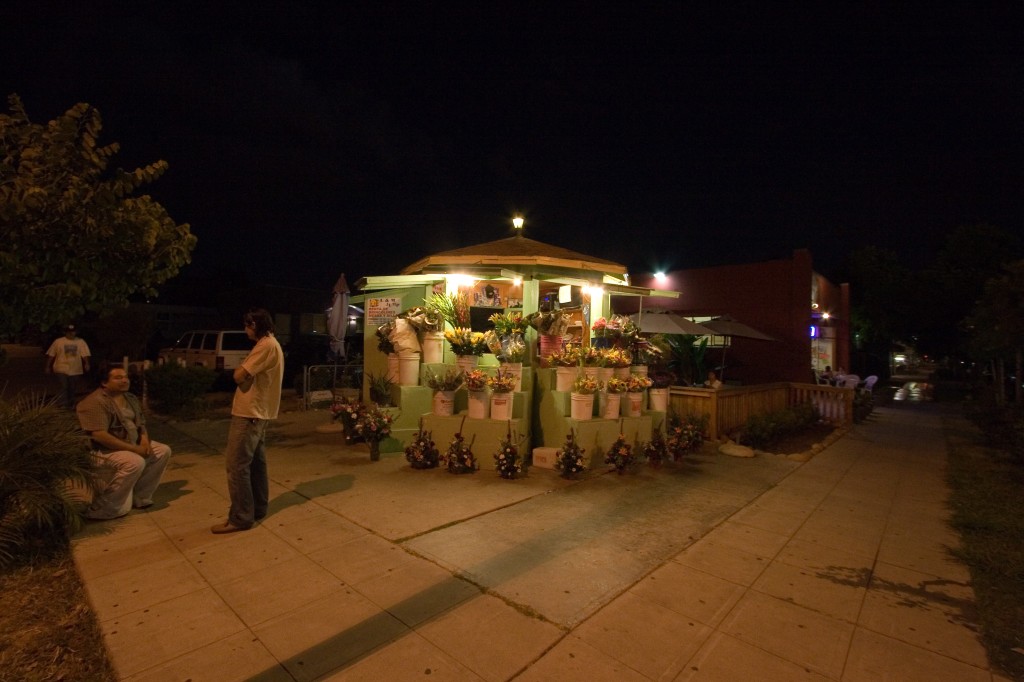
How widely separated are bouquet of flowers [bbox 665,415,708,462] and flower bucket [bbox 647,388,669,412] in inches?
11.2

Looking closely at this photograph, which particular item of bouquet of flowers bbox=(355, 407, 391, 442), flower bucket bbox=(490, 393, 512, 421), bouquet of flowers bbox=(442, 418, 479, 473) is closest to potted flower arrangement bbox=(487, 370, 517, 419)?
flower bucket bbox=(490, 393, 512, 421)

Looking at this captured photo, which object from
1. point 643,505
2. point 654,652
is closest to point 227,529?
point 654,652

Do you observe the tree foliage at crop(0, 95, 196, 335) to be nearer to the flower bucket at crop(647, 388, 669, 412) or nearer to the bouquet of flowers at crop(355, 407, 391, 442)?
the bouquet of flowers at crop(355, 407, 391, 442)

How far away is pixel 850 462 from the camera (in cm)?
768

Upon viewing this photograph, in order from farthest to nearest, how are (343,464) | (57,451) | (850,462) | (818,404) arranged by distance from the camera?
(818,404), (850,462), (343,464), (57,451)

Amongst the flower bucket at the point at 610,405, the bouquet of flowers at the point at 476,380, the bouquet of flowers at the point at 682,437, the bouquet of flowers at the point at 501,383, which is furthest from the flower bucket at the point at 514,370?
the bouquet of flowers at the point at 682,437

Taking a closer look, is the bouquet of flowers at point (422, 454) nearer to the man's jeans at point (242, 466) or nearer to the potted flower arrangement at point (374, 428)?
the potted flower arrangement at point (374, 428)

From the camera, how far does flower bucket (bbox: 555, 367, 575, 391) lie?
6613mm

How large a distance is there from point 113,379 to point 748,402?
9.81 metres

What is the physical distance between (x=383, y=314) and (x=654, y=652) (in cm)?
709

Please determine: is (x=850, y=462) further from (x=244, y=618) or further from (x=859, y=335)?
(x=859, y=335)

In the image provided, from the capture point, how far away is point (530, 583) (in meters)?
3.33

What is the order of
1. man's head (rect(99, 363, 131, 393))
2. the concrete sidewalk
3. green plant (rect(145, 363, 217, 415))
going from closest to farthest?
1. the concrete sidewalk
2. man's head (rect(99, 363, 131, 393))
3. green plant (rect(145, 363, 217, 415))

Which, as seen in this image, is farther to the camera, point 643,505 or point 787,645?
point 643,505
